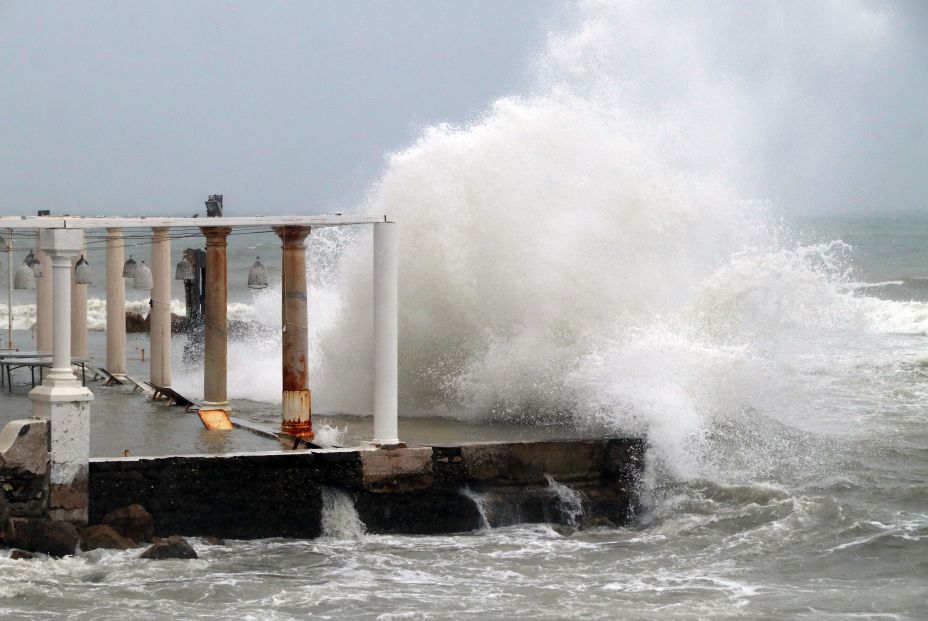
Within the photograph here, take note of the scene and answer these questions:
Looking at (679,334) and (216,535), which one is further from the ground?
(679,334)

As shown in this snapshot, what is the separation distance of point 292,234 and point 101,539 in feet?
14.2

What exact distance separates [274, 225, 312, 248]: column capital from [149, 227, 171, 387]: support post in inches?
167

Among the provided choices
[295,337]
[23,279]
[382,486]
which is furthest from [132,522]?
[23,279]

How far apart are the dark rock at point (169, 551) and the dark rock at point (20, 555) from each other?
95 centimetres

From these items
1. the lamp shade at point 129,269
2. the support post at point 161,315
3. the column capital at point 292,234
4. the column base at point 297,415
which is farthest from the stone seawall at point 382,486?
the lamp shade at point 129,269

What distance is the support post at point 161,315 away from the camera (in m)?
19.2

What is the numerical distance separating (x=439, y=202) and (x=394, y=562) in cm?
775

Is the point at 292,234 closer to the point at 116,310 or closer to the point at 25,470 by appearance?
the point at 25,470

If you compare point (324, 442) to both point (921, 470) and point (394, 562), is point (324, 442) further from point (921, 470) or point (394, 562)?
point (921, 470)

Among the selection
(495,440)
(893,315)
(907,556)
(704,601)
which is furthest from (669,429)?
(893,315)

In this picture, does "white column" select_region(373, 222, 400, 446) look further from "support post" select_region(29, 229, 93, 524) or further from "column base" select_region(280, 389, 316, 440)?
"support post" select_region(29, 229, 93, 524)

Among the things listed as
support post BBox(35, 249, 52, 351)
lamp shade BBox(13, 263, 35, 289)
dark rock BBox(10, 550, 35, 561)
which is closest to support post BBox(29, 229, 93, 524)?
dark rock BBox(10, 550, 35, 561)

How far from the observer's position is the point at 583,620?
1070cm

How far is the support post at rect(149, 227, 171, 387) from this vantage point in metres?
19.2
